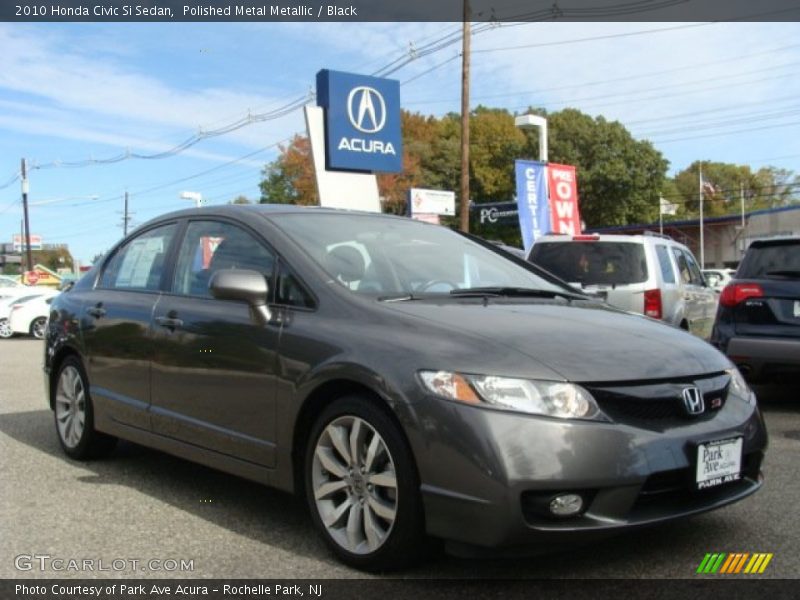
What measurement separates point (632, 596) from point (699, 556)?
59 centimetres

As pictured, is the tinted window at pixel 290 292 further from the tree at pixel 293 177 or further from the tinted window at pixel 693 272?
the tree at pixel 293 177

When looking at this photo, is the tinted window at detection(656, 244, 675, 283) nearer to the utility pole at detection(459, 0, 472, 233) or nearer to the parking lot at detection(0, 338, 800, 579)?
the parking lot at detection(0, 338, 800, 579)

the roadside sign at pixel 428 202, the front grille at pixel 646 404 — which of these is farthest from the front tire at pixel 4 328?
the front grille at pixel 646 404

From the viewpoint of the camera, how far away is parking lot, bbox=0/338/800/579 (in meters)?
3.35

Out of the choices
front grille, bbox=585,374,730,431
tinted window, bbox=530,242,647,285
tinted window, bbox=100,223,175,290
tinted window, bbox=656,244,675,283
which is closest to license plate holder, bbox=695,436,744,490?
front grille, bbox=585,374,730,431

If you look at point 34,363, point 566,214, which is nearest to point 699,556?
point 34,363

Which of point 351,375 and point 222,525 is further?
point 222,525

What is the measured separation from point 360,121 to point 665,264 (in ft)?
27.9

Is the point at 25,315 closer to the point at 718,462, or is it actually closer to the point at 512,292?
the point at 512,292

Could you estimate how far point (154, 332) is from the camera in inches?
179

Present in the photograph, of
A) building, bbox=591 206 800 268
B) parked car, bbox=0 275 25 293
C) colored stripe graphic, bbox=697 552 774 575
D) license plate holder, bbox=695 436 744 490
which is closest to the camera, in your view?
license plate holder, bbox=695 436 744 490

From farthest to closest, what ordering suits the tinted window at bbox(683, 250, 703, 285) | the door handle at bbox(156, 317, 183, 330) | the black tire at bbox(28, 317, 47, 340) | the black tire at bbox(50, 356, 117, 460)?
the black tire at bbox(28, 317, 47, 340)
the tinted window at bbox(683, 250, 703, 285)
the black tire at bbox(50, 356, 117, 460)
the door handle at bbox(156, 317, 183, 330)

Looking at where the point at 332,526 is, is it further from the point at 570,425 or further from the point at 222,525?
the point at 570,425

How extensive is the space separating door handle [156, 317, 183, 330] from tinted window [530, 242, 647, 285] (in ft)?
18.2
